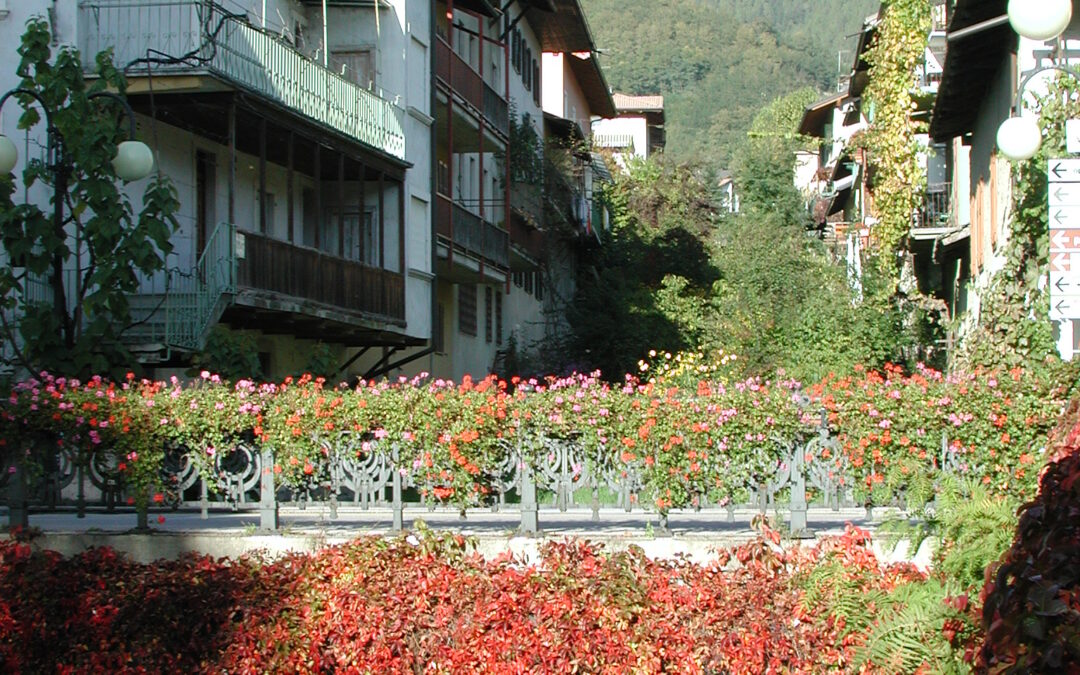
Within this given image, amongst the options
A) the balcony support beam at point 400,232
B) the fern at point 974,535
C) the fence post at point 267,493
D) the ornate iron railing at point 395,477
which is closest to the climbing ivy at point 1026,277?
the ornate iron railing at point 395,477

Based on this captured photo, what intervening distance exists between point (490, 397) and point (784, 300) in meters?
32.2

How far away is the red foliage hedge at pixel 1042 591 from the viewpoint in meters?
4.14

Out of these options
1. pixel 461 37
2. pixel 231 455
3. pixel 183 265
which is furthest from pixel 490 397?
pixel 461 37

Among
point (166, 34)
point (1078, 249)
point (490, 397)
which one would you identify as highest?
point (166, 34)

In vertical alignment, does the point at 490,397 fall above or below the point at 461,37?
below

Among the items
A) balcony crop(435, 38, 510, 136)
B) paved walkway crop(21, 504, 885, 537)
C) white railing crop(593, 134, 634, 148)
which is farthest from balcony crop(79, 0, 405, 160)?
white railing crop(593, 134, 634, 148)

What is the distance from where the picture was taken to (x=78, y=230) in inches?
698

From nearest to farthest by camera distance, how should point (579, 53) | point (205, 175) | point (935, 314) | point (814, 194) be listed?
1. point (205, 175)
2. point (935, 314)
3. point (579, 53)
4. point (814, 194)

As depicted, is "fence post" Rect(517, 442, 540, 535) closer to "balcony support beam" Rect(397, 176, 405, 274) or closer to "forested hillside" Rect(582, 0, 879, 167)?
"balcony support beam" Rect(397, 176, 405, 274)

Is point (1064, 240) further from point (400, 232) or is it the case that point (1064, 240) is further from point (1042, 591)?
point (400, 232)

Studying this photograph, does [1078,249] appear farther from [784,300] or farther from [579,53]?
[579,53]

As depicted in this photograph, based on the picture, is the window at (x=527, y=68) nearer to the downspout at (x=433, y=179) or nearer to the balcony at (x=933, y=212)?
the downspout at (x=433, y=179)

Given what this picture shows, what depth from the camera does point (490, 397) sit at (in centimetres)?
1152

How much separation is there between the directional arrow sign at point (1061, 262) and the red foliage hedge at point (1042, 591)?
15.7ft
